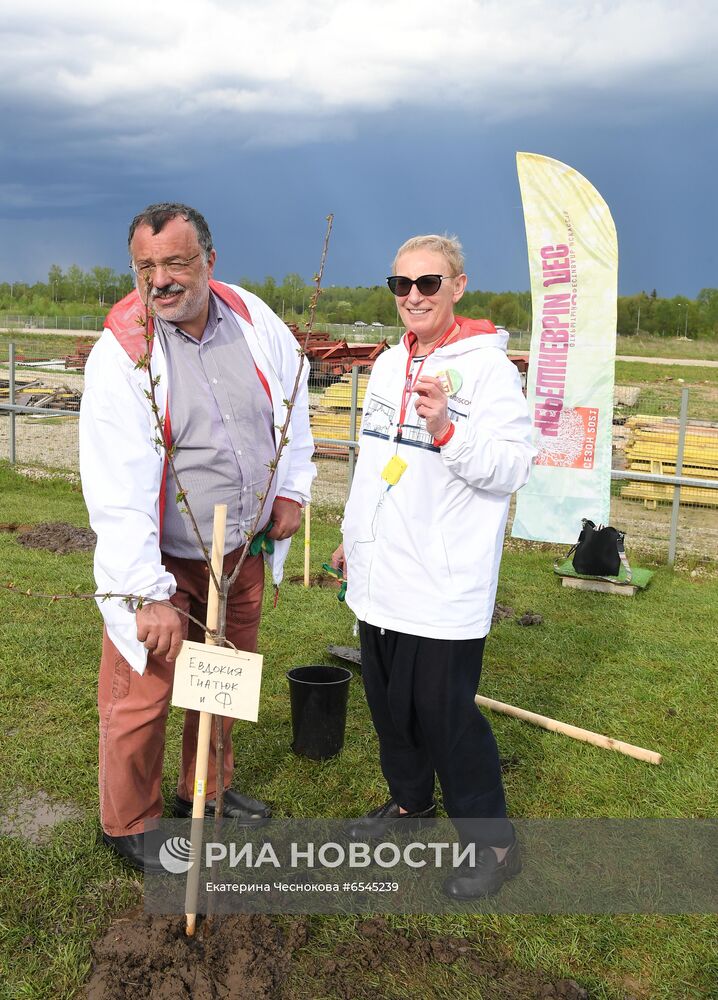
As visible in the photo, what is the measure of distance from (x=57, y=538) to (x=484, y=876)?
5.68 metres

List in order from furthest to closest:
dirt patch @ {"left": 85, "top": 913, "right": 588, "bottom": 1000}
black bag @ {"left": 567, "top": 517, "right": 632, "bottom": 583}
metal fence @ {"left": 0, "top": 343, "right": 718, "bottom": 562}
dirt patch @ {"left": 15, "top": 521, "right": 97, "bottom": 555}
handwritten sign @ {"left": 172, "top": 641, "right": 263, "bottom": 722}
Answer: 1. metal fence @ {"left": 0, "top": 343, "right": 718, "bottom": 562}
2. dirt patch @ {"left": 15, "top": 521, "right": 97, "bottom": 555}
3. black bag @ {"left": 567, "top": 517, "right": 632, "bottom": 583}
4. dirt patch @ {"left": 85, "top": 913, "right": 588, "bottom": 1000}
5. handwritten sign @ {"left": 172, "top": 641, "right": 263, "bottom": 722}

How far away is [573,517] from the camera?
7.02 m

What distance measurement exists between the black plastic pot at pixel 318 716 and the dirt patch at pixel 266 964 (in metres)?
1.11

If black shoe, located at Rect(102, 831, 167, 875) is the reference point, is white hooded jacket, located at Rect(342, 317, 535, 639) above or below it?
above

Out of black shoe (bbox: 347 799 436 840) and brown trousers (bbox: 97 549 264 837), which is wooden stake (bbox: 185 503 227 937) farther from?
black shoe (bbox: 347 799 436 840)

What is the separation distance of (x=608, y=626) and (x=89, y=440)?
4.41 m

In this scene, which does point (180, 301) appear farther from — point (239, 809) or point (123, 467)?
point (239, 809)

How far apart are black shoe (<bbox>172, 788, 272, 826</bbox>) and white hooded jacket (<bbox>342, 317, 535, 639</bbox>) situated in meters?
1.10

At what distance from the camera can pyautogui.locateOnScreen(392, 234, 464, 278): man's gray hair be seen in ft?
8.98

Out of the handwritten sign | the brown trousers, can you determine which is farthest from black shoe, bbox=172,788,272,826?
the handwritten sign

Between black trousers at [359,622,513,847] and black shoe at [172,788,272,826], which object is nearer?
black trousers at [359,622,513,847]

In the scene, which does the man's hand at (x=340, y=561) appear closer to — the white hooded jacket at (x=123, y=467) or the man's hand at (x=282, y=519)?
the man's hand at (x=282, y=519)

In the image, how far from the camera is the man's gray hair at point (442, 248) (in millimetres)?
2738

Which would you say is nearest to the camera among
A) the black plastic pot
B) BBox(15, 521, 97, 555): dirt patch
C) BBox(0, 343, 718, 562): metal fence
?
the black plastic pot
